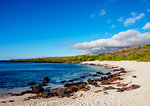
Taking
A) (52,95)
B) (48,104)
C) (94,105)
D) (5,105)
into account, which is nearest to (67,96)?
(52,95)

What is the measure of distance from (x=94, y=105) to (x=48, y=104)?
4518mm

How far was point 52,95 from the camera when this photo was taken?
46.4 ft

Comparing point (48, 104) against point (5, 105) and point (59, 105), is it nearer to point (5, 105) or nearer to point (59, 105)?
point (59, 105)

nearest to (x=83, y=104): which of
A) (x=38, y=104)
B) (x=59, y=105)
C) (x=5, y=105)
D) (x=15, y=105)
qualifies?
(x=59, y=105)

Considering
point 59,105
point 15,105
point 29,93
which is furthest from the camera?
point 29,93

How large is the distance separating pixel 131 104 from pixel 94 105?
124 inches

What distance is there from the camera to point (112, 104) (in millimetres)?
9867

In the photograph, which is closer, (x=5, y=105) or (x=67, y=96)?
(x=5, y=105)

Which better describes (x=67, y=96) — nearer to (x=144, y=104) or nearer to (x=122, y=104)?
(x=122, y=104)

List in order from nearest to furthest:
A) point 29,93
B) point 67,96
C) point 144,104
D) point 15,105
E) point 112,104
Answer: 1. point 144,104
2. point 112,104
3. point 15,105
4. point 67,96
5. point 29,93

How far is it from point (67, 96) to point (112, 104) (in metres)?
5.56

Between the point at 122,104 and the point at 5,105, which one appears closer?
the point at 122,104

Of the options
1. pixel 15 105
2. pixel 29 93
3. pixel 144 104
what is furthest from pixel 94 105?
pixel 29 93

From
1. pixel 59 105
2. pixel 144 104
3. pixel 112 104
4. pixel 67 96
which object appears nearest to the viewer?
pixel 144 104
